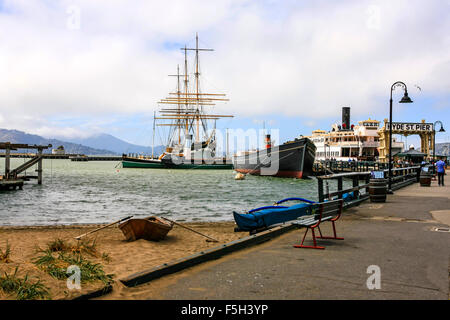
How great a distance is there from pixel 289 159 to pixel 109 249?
4768cm

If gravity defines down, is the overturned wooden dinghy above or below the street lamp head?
below

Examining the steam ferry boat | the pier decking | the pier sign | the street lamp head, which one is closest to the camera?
the pier decking

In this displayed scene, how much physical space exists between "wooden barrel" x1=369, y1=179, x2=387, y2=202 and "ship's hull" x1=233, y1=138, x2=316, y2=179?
120 ft

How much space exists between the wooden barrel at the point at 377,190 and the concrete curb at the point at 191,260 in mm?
8617

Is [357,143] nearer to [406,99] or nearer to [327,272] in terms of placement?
[406,99]

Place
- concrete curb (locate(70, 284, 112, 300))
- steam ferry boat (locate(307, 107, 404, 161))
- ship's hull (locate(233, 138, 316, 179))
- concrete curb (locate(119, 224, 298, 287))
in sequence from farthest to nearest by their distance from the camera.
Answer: steam ferry boat (locate(307, 107, 404, 161)) < ship's hull (locate(233, 138, 316, 179)) < concrete curb (locate(119, 224, 298, 287)) < concrete curb (locate(70, 284, 112, 300))

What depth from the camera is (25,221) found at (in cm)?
1859

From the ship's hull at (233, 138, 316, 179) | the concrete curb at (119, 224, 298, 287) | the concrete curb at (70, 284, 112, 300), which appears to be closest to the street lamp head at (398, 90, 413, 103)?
the concrete curb at (119, 224, 298, 287)

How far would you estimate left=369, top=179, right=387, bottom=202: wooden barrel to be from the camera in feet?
56.2

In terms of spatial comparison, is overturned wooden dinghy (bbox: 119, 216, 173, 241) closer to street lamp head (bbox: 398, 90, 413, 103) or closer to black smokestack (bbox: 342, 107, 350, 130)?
street lamp head (bbox: 398, 90, 413, 103)

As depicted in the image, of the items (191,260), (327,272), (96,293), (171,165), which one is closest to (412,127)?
(171,165)

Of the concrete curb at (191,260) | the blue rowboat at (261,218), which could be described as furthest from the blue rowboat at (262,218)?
the concrete curb at (191,260)

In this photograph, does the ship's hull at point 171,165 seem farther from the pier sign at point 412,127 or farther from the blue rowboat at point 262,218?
the blue rowboat at point 262,218
